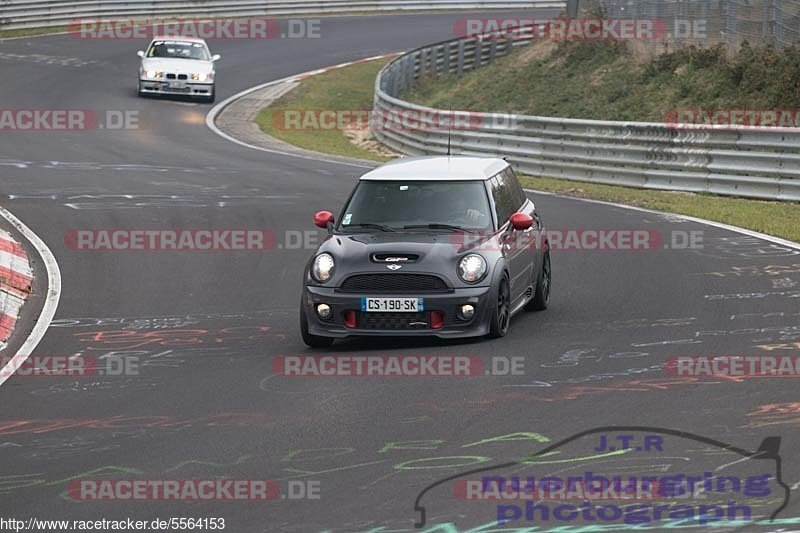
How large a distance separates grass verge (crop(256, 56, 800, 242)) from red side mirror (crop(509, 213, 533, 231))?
20.8 ft

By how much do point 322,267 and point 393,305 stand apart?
76cm

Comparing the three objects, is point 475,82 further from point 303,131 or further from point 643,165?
point 643,165

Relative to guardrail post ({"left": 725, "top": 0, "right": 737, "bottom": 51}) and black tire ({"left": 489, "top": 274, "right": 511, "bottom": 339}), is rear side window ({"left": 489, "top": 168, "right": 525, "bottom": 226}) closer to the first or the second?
black tire ({"left": 489, "top": 274, "right": 511, "bottom": 339})

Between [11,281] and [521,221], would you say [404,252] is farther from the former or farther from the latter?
[11,281]

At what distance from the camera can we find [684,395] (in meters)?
9.72

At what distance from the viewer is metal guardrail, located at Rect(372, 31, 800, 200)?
21.8 metres

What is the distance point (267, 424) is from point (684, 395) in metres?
2.88

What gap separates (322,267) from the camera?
39.4 feet

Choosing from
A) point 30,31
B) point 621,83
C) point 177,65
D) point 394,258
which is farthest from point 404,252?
point 30,31

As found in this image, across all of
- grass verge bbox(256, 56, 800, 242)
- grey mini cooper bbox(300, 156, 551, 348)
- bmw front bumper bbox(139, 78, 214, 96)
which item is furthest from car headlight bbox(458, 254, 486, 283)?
bmw front bumper bbox(139, 78, 214, 96)

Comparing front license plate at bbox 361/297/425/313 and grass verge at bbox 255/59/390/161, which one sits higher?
front license plate at bbox 361/297/425/313

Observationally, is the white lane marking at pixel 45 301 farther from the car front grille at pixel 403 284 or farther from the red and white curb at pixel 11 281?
the car front grille at pixel 403 284

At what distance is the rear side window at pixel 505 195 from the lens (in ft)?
42.2

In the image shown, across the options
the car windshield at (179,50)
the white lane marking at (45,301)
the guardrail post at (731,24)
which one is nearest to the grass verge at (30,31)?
the car windshield at (179,50)
